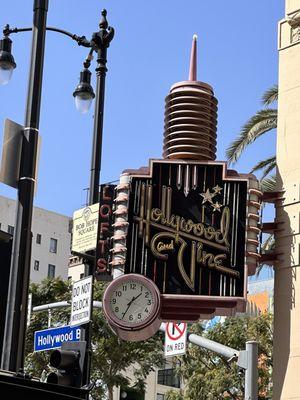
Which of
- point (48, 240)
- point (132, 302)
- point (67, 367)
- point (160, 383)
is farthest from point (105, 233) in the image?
point (48, 240)

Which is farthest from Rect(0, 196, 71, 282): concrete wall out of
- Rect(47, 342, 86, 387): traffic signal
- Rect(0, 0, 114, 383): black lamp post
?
Rect(47, 342, 86, 387): traffic signal

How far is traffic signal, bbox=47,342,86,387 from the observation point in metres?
12.2

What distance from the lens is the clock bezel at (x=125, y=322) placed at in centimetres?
1566

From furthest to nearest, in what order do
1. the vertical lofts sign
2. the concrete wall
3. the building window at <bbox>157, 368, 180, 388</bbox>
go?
the concrete wall → the building window at <bbox>157, 368, 180, 388</bbox> → the vertical lofts sign

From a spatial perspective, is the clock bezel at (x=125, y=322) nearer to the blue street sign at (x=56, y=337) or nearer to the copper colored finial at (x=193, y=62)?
the blue street sign at (x=56, y=337)

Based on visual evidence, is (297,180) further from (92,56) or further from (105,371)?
(105,371)

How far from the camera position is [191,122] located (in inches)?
668

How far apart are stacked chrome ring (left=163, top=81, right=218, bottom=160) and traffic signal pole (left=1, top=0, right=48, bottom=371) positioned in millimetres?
4048

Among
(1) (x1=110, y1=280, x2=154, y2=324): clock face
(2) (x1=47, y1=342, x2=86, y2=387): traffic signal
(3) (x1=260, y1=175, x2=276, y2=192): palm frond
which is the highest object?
(3) (x1=260, y1=175, x2=276, y2=192): palm frond

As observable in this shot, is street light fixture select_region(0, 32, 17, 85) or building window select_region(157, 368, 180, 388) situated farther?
building window select_region(157, 368, 180, 388)

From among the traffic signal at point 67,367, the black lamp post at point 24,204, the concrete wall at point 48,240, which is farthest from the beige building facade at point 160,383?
the traffic signal at point 67,367

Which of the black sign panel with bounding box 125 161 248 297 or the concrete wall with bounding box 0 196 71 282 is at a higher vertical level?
the concrete wall with bounding box 0 196 71 282

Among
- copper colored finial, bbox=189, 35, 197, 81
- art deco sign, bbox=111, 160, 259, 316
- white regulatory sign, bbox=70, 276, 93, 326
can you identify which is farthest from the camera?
copper colored finial, bbox=189, 35, 197, 81

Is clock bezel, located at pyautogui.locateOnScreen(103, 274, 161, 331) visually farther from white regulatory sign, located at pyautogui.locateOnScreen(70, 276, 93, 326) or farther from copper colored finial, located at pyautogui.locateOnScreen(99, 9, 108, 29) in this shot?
copper colored finial, located at pyautogui.locateOnScreen(99, 9, 108, 29)
